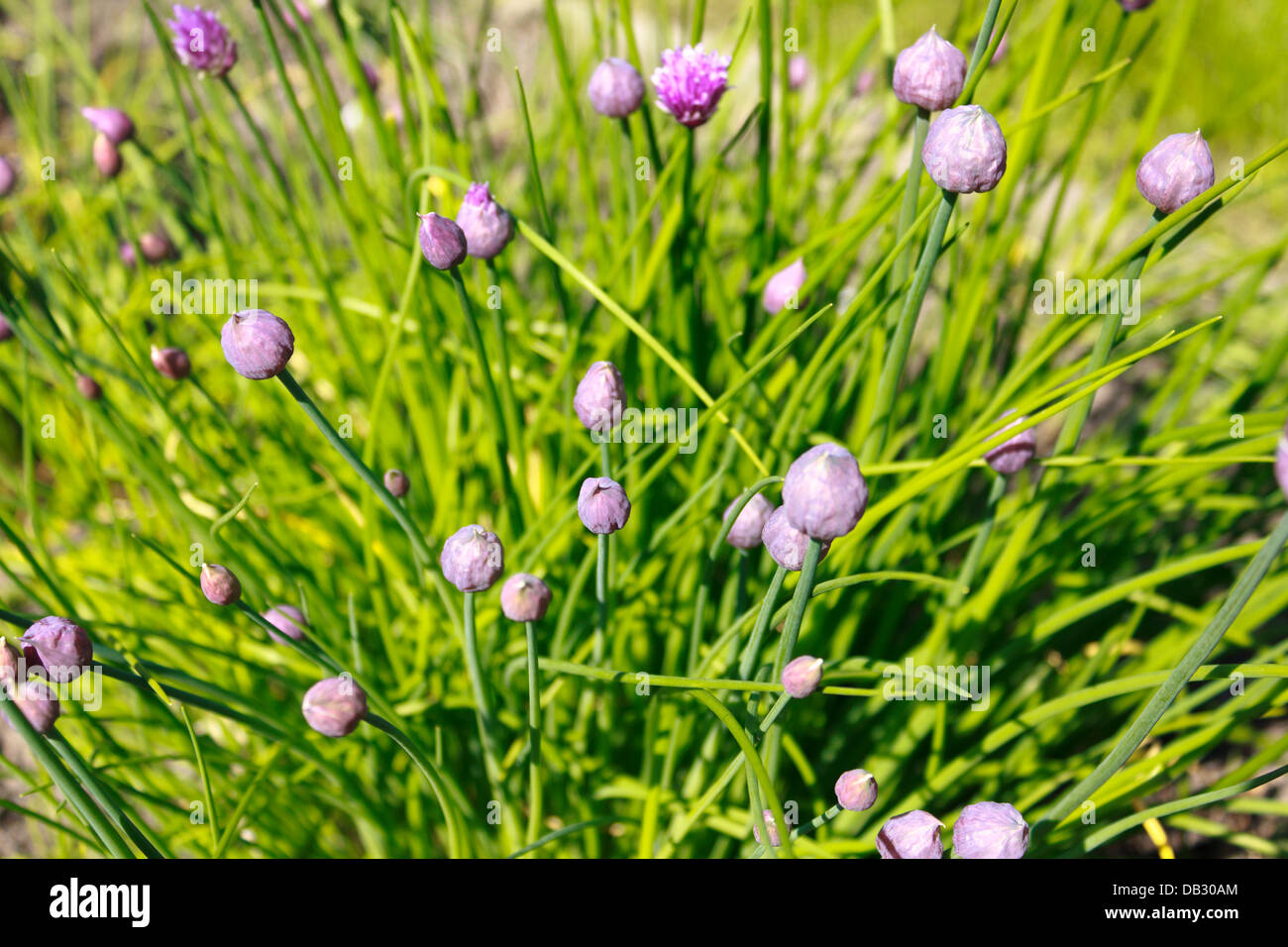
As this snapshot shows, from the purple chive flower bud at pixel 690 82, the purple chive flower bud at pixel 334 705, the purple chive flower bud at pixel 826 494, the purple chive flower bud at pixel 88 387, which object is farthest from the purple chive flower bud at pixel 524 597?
the purple chive flower bud at pixel 88 387

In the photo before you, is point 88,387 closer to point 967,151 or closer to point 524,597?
point 524,597

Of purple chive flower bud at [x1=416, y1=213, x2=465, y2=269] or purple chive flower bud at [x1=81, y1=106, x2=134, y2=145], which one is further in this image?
purple chive flower bud at [x1=81, y1=106, x2=134, y2=145]

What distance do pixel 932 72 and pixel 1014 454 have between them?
332mm

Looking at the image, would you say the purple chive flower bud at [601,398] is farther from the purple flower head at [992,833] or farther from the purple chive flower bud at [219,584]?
the purple flower head at [992,833]

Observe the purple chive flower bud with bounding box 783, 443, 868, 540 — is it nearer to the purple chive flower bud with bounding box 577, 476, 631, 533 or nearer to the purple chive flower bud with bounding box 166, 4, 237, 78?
the purple chive flower bud with bounding box 577, 476, 631, 533

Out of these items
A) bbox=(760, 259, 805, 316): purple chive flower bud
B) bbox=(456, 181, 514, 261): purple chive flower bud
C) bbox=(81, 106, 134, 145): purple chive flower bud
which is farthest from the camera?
bbox=(81, 106, 134, 145): purple chive flower bud

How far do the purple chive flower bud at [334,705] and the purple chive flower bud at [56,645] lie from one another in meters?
0.16

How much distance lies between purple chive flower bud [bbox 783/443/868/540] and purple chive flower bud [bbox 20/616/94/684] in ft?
1.65

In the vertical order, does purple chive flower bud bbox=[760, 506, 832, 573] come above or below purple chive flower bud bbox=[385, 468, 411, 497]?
below

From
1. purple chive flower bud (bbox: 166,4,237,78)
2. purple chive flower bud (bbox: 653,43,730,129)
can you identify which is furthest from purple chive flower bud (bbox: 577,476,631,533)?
purple chive flower bud (bbox: 166,4,237,78)

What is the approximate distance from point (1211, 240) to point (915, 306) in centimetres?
164

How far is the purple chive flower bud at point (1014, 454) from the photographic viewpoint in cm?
75

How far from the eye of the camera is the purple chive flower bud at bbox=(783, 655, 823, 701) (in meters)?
0.59
